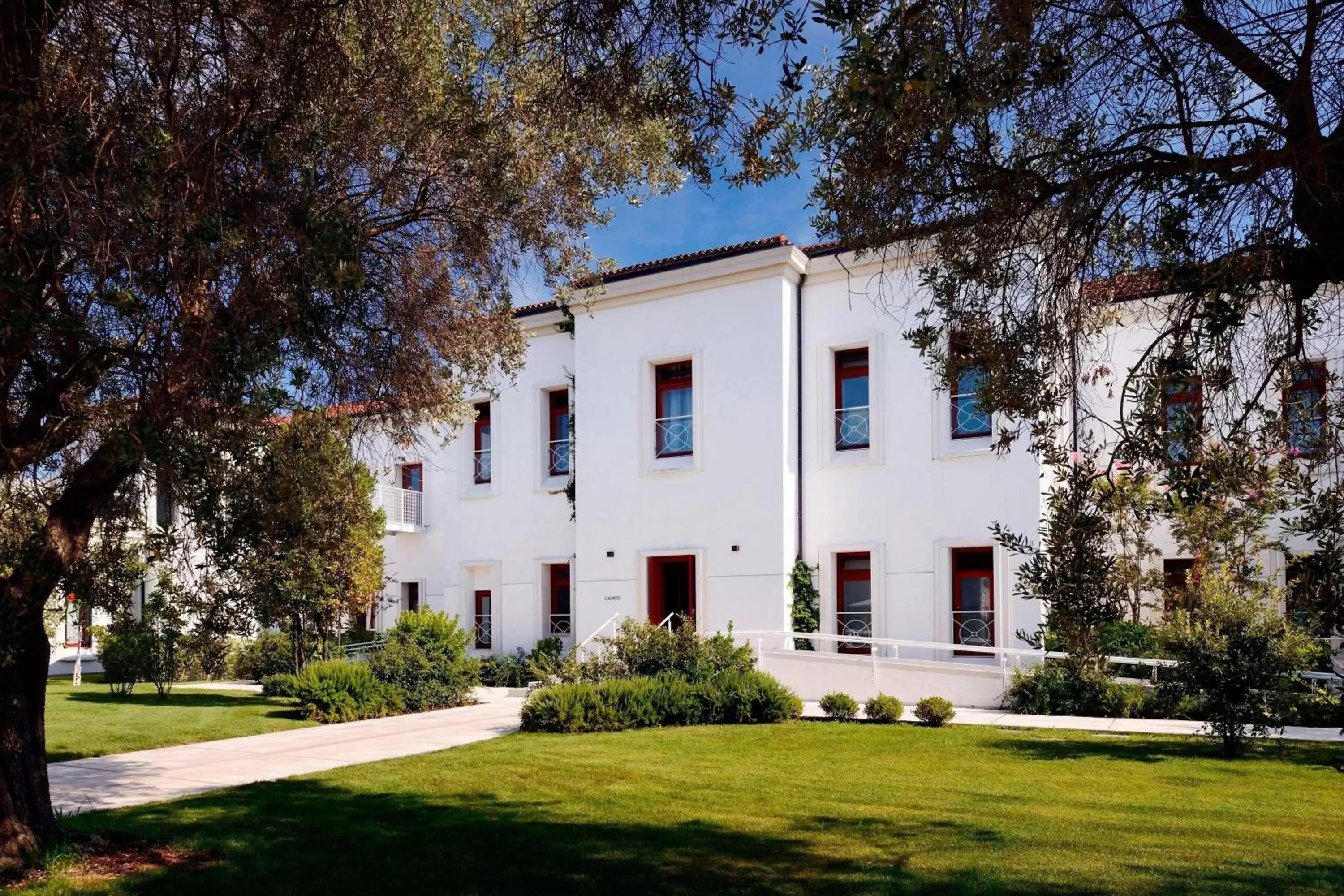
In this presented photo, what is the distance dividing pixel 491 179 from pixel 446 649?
12.0 metres

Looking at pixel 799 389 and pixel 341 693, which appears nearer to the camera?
pixel 341 693

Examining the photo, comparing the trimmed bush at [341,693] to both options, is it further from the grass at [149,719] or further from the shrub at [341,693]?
the grass at [149,719]

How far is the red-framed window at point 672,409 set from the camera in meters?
22.0

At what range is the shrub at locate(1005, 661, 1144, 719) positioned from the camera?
628 inches

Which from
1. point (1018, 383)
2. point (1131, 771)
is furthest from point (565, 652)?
point (1018, 383)

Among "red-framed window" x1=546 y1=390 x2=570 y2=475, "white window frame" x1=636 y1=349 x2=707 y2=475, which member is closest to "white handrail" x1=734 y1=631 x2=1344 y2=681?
"white window frame" x1=636 y1=349 x2=707 y2=475

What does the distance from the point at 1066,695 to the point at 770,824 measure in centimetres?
943

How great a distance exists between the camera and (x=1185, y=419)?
17.4 ft

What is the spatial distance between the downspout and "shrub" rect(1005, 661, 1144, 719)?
198 inches

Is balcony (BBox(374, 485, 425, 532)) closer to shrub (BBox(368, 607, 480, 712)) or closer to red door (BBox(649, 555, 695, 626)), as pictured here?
shrub (BBox(368, 607, 480, 712))

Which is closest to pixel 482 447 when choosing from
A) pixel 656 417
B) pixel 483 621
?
pixel 483 621

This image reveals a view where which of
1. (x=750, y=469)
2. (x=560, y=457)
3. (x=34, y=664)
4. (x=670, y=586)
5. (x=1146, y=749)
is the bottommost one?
(x=1146, y=749)

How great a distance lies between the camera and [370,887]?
6.79 meters

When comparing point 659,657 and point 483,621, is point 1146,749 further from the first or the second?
point 483,621
